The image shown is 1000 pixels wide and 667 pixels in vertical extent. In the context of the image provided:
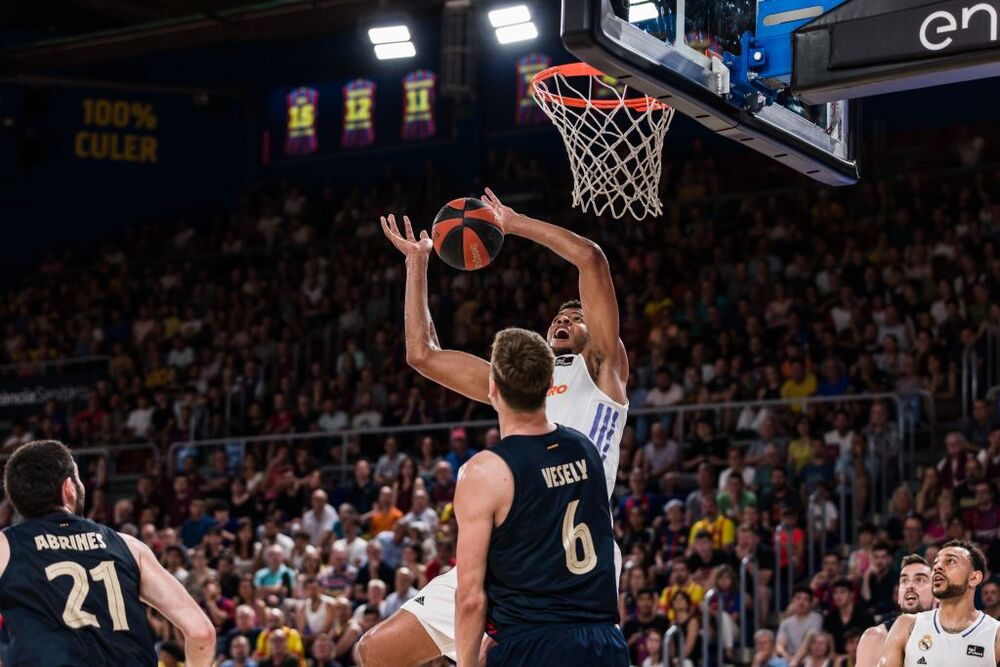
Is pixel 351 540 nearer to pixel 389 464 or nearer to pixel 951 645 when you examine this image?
pixel 389 464

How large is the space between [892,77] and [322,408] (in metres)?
12.7

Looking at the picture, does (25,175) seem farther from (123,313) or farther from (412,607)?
(412,607)

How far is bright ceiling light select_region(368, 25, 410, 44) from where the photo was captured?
1839cm

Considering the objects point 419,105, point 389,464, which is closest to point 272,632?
point 389,464

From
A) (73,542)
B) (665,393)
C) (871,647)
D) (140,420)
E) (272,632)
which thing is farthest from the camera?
(140,420)

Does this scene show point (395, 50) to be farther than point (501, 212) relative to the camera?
Yes

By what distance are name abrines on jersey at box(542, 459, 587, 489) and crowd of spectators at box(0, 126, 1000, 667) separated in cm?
678

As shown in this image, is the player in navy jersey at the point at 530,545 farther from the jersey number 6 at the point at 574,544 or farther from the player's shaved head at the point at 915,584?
the player's shaved head at the point at 915,584

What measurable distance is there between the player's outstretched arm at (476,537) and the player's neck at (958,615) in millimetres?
3857

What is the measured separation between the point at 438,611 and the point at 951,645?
302cm

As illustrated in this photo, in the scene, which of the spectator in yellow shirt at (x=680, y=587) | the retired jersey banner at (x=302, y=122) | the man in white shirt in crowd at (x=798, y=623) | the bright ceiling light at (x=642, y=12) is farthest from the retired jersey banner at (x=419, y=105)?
the bright ceiling light at (x=642, y=12)

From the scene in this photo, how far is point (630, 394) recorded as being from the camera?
15.4 m

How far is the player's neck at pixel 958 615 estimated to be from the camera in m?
7.45

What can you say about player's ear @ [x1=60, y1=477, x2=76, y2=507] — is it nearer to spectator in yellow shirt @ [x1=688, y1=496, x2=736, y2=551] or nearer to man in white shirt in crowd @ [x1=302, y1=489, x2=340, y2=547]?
spectator in yellow shirt @ [x1=688, y1=496, x2=736, y2=551]
